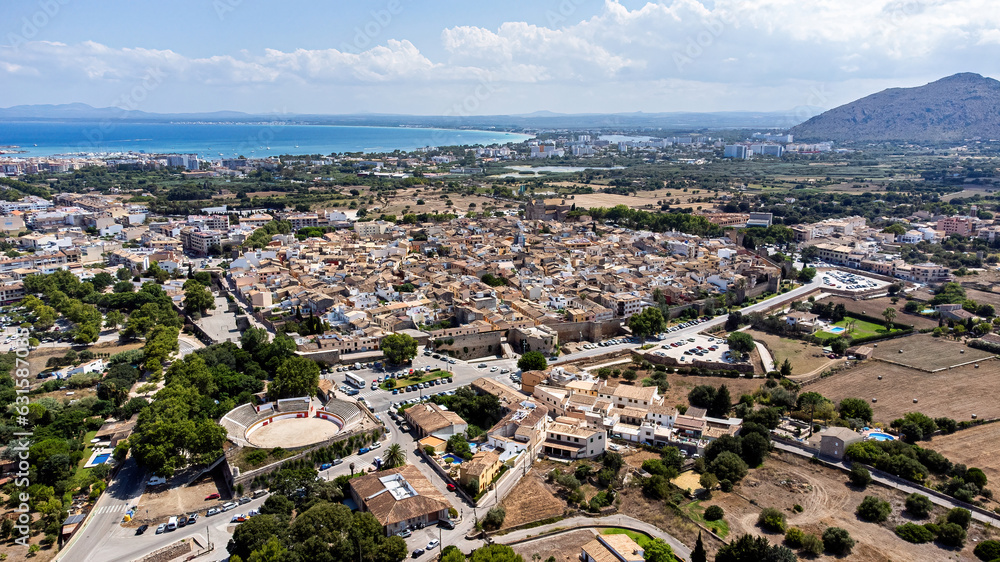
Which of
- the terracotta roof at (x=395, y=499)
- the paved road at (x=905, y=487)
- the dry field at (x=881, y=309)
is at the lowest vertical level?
the paved road at (x=905, y=487)

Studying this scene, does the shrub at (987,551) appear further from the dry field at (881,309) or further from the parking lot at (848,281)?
the parking lot at (848,281)

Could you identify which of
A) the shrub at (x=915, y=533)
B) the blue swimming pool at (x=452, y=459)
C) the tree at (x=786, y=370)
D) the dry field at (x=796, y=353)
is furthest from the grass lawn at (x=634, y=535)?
the dry field at (x=796, y=353)

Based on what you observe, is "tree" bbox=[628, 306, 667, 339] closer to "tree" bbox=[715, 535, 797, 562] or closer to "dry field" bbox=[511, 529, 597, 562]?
"dry field" bbox=[511, 529, 597, 562]

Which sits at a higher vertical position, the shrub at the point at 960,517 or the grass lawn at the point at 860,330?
the grass lawn at the point at 860,330

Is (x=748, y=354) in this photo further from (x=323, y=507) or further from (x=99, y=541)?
(x=99, y=541)

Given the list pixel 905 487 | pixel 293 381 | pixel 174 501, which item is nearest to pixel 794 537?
pixel 905 487

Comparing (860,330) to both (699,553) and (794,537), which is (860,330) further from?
(699,553)

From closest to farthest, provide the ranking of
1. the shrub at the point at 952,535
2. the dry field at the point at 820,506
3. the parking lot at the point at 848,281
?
the dry field at the point at 820,506
the shrub at the point at 952,535
the parking lot at the point at 848,281
